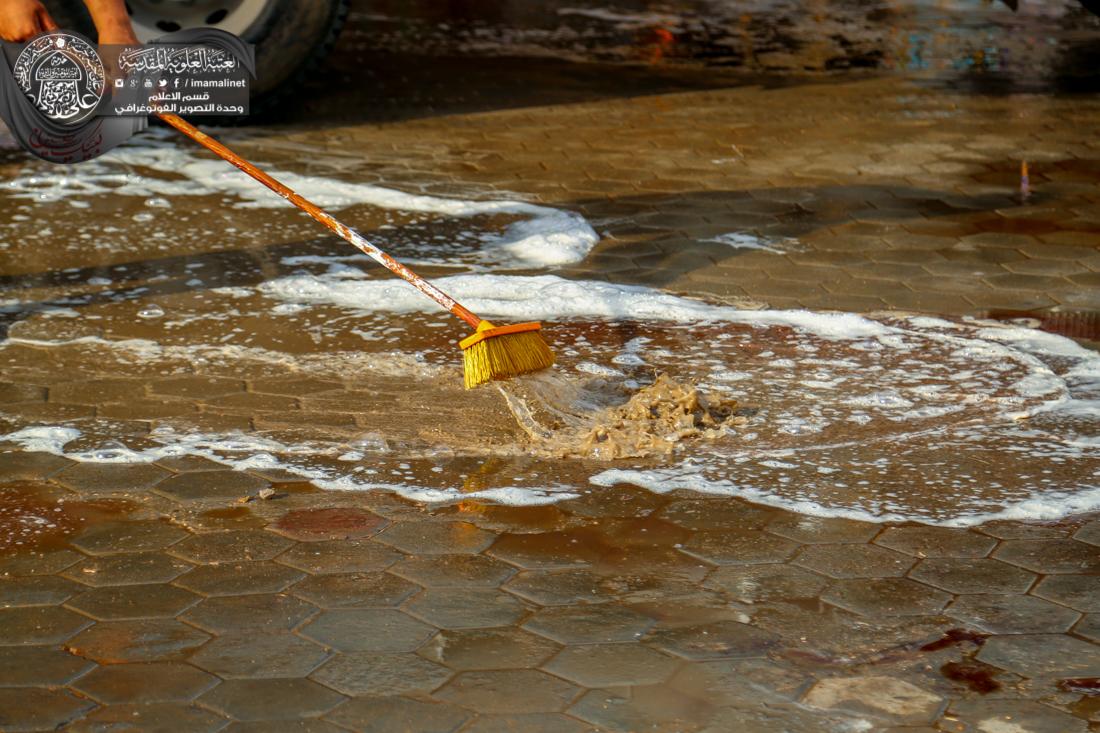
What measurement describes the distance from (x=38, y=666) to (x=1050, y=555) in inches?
94.3

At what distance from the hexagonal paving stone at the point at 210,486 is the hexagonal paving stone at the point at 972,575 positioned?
69.7 inches

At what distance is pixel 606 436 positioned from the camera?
14.2 ft

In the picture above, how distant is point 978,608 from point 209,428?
2.30 meters

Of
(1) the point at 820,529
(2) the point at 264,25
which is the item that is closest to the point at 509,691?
(1) the point at 820,529

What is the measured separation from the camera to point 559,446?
14.2ft

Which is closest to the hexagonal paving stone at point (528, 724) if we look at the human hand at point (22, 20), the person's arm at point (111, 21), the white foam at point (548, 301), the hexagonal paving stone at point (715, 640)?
the hexagonal paving stone at point (715, 640)

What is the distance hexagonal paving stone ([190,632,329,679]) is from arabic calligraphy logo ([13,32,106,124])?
4.31 metres

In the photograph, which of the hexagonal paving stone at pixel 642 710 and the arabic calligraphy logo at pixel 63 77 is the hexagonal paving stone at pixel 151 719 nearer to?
the hexagonal paving stone at pixel 642 710

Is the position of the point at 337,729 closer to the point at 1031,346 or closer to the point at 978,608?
the point at 978,608

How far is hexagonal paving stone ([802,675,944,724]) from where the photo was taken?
2.96 metres

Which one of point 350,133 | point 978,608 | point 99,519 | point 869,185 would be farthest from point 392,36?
point 978,608

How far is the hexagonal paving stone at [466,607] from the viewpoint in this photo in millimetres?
3350

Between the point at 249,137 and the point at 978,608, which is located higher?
the point at 249,137

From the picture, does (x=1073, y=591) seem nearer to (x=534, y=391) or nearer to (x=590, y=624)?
(x=590, y=624)
